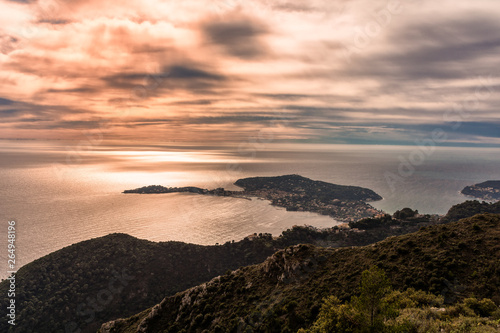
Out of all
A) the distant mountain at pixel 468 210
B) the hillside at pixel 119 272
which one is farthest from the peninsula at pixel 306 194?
the hillside at pixel 119 272

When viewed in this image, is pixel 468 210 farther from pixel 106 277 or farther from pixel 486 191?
pixel 106 277

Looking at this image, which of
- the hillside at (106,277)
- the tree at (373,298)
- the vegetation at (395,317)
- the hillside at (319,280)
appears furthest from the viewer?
the hillside at (106,277)

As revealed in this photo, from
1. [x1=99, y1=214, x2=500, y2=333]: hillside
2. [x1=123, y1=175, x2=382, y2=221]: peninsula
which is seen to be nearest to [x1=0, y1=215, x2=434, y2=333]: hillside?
[x1=99, y1=214, x2=500, y2=333]: hillside

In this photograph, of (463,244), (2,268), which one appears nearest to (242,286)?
(463,244)

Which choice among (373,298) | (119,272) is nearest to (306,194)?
(119,272)

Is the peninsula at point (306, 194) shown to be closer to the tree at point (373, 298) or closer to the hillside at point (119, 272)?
the hillside at point (119, 272)

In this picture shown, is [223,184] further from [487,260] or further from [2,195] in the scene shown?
[487,260]
